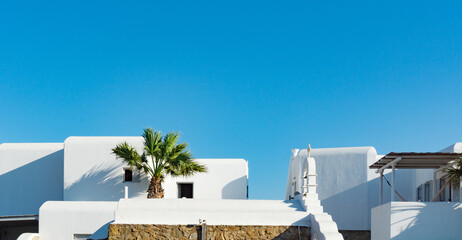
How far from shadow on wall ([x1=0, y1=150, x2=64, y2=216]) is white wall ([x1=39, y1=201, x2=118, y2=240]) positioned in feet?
21.5

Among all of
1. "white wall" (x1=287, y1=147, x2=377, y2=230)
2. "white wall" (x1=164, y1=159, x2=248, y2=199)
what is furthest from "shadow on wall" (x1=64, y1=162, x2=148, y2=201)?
"white wall" (x1=287, y1=147, x2=377, y2=230)

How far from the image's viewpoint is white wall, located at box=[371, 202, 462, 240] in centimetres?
1433

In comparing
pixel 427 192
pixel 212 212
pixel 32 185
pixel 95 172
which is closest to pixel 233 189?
pixel 95 172

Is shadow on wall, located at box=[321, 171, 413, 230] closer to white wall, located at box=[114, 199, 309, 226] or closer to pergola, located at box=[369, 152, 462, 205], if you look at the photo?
pergola, located at box=[369, 152, 462, 205]

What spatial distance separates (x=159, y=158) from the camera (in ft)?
68.3

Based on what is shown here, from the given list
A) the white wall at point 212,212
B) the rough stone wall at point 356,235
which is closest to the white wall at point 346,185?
the rough stone wall at point 356,235

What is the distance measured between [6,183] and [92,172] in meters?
5.52

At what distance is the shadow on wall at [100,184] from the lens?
22156 mm

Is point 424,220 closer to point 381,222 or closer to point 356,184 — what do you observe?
point 381,222

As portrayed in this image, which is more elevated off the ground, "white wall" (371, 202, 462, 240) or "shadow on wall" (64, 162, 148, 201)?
"shadow on wall" (64, 162, 148, 201)

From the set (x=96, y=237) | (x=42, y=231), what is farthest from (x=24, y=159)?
(x=96, y=237)

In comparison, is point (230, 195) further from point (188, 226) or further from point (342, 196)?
point (188, 226)

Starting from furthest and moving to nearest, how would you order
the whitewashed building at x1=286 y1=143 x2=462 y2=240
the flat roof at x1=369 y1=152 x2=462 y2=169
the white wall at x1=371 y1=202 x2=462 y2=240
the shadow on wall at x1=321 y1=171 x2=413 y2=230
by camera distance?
1. the shadow on wall at x1=321 y1=171 x2=413 y2=230
2. the whitewashed building at x1=286 y1=143 x2=462 y2=240
3. the flat roof at x1=369 y1=152 x2=462 y2=169
4. the white wall at x1=371 y1=202 x2=462 y2=240

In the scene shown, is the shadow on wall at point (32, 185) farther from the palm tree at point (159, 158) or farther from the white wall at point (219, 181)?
the white wall at point (219, 181)
